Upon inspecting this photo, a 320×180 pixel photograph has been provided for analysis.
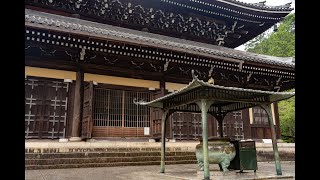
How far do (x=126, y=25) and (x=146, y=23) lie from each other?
40.5 inches

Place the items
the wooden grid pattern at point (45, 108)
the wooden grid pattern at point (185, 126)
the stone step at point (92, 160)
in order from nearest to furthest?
the stone step at point (92, 160) < the wooden grid pattern at point (45, 108) < the wooden grid pattern at point (185, 126)

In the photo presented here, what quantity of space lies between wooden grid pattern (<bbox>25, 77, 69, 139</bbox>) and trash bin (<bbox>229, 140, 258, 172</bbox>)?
6442mm

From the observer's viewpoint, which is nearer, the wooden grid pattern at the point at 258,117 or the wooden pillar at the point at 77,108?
the wooden pillar at the point at 77,108

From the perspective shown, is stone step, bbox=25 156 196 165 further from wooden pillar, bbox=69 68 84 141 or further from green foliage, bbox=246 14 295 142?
green foliage, bbox=246 14 295 142

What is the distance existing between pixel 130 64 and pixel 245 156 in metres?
6.29

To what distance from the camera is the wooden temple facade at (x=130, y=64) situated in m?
9.77

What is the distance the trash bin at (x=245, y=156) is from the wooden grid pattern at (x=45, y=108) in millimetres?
6442

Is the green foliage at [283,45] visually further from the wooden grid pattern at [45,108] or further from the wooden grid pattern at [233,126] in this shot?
the wooden grid pattern at [45,108]

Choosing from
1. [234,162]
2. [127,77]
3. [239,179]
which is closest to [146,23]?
[127,77]

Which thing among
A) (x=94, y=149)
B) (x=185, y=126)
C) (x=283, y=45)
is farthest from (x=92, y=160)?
(x=283, y=45)

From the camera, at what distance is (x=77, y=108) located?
10.2 m

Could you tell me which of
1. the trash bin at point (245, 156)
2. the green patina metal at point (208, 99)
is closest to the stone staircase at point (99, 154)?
the green patina metal at point (208, 99)

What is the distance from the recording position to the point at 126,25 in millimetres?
13305
